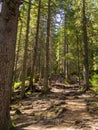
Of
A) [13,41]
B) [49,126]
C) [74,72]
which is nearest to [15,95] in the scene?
[49,126]

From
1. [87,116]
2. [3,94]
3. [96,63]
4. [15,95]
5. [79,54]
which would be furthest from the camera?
[96,63]

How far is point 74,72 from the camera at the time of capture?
48.0 meters

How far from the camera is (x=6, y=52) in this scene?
19.8 feet

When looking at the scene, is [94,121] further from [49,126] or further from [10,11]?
[10,11]

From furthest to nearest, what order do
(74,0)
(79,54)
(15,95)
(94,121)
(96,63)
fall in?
(96,63) < (79,54) < (74,0) < (15,95) < (94,121)

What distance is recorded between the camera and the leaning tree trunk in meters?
5.91

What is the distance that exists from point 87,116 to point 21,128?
3051 millimetres

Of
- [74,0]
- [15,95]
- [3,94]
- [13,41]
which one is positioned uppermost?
[74,0]

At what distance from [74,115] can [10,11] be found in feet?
18.3

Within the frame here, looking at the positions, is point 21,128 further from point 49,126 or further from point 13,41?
point 13,41

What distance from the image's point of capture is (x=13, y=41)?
625 cm

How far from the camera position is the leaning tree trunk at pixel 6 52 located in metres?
5.91

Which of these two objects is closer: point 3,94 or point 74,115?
point 3,94

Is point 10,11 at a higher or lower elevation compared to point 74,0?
lower
